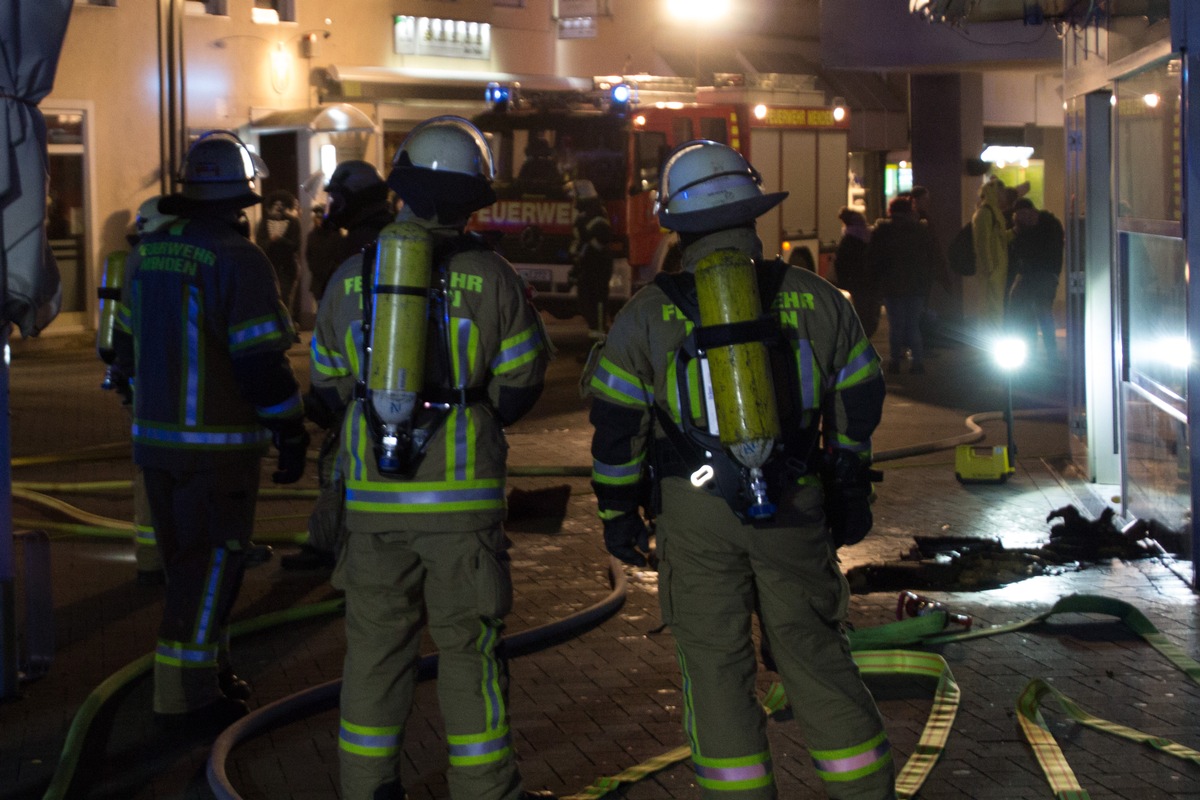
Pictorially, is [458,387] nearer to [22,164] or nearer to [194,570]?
[194,570]

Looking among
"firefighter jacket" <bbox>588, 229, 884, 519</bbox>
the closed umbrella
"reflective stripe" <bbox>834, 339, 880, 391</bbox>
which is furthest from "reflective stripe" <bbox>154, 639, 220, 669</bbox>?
"reflective stripe" <bbox>834, 339, 880, 391</bbox>

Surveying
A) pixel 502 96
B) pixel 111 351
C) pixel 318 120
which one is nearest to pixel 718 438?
pixel 111 351

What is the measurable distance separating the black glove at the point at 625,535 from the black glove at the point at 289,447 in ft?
5.25

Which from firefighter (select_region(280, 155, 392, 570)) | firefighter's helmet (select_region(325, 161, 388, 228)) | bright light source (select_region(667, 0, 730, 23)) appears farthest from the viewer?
bright light source (select_region(667, 0, 730, 23))

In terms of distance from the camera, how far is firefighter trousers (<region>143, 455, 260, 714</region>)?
5613 mm

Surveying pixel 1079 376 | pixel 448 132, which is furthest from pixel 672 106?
pixel 448 132

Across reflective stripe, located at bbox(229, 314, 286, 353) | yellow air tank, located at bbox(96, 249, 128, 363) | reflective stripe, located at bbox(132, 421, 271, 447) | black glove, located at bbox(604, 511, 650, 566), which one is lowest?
black glove, located at bbox(604, 511, 650, 566)

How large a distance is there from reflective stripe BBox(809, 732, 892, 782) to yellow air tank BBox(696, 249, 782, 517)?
0.65 m

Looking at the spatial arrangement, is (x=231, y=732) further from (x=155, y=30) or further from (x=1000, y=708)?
(x=155, y=30)

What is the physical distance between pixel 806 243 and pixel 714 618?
59.7 feet

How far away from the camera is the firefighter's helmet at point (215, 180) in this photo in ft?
19.0

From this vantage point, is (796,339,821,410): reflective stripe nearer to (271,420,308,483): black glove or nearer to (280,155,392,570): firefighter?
(280,155,392,570): firefighter

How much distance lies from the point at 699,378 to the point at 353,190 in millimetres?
3265

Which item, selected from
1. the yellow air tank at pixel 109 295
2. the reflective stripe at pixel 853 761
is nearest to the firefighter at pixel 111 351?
the yellow air tank at pixel 109 295
